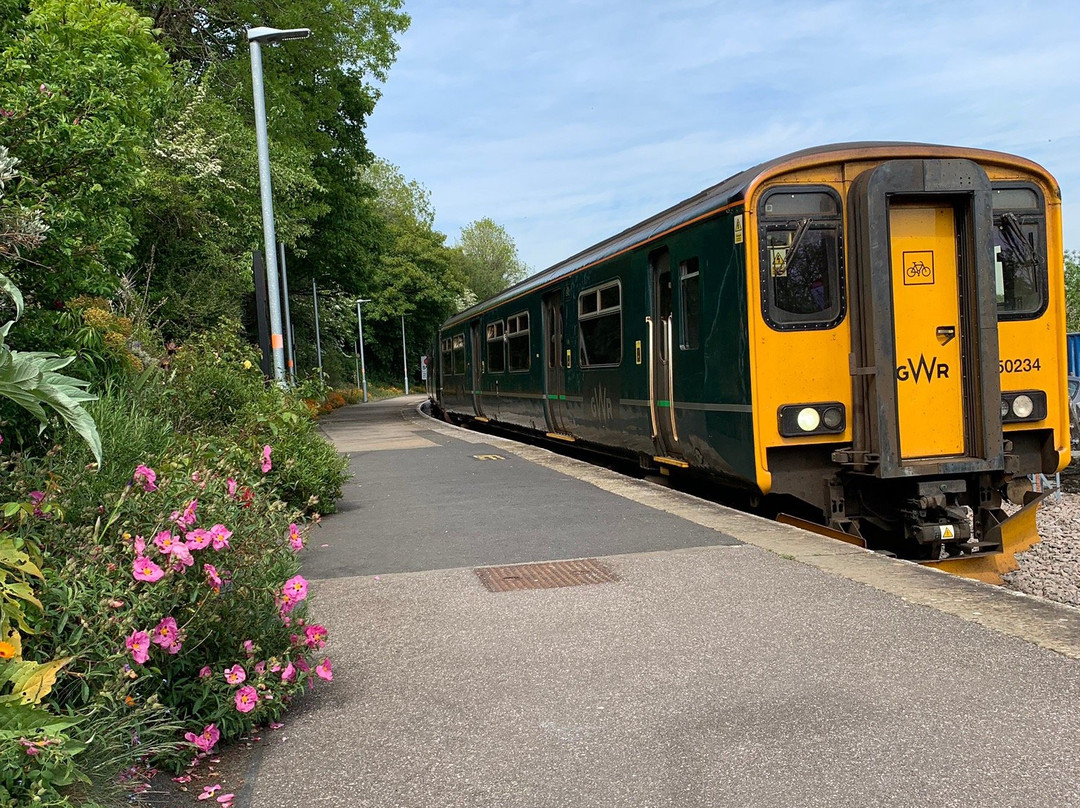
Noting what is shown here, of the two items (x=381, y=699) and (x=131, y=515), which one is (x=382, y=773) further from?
(x=131, y=515)

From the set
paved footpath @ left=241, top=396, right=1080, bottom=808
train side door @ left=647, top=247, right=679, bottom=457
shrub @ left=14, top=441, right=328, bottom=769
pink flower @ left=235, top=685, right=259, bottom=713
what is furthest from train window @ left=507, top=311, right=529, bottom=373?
pink flower @ left=235, top=685, right=259, bottom=713

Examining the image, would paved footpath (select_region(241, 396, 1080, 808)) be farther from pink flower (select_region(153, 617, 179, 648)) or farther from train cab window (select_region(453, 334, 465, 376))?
train cab window (select_region(453, 334, 465, 376))

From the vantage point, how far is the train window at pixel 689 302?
848cm

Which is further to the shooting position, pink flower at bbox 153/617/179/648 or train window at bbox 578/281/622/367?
train window at bbox 578/281/622/367

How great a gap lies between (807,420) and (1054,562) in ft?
13.7

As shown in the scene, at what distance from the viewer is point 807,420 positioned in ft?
24.2

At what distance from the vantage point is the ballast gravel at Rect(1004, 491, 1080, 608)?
8.62m

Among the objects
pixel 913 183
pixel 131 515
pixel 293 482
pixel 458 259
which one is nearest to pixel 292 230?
pixel 293 482

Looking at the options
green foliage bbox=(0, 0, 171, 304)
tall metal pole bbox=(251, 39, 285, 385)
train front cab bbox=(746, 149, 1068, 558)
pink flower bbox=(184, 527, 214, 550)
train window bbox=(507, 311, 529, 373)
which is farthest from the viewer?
train window bbox=(507, 311, 529, 373)

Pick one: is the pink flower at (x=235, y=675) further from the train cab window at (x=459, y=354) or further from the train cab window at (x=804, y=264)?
the train cab window at (x=459, y=354)

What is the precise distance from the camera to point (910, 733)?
3.52 m

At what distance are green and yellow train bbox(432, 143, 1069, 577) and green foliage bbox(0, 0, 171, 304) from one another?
4525 mm

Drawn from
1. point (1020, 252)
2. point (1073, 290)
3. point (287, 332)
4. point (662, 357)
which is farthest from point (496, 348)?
point (1073, 290)

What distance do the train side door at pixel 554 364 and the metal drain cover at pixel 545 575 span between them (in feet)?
24.2
